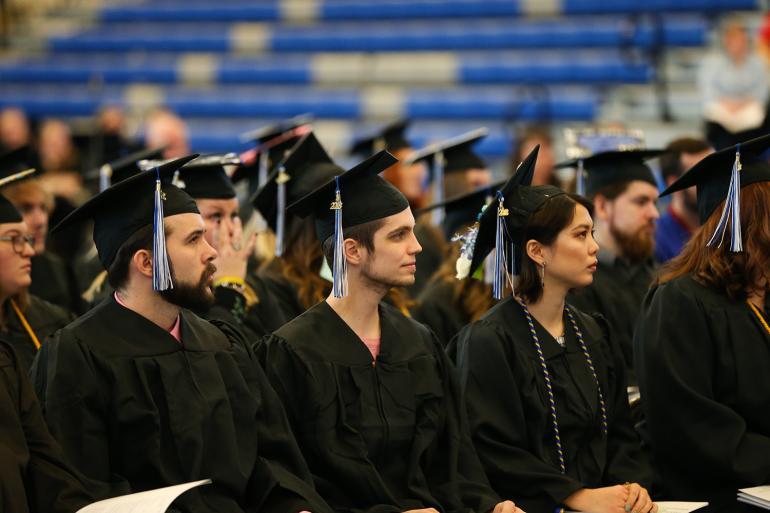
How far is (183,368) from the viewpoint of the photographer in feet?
11.5

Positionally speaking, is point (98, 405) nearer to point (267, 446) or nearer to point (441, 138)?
point (267, 446)

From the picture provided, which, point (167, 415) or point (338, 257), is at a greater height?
point (338, 257)

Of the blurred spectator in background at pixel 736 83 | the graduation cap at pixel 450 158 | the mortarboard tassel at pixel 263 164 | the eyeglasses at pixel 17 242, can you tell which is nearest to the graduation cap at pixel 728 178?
the eyeglasses at pixel 17 242

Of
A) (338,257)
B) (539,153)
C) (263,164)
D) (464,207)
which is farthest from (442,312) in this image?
(539,153)

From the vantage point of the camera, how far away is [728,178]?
4.18 metres

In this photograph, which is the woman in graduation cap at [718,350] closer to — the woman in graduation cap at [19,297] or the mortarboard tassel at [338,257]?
the mortarboard tassel at [338,257]

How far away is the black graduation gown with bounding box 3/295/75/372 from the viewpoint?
466 centimetres

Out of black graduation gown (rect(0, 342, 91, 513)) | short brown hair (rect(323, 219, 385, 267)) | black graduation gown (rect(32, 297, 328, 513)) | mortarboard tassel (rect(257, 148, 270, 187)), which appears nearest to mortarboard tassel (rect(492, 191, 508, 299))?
short brown hair (rect(323, 219, 385, 267))

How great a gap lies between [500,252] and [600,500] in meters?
0.90

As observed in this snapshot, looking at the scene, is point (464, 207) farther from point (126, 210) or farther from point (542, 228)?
point (126, 210)

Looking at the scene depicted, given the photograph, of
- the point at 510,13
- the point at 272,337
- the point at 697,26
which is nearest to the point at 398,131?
the point at 272,337

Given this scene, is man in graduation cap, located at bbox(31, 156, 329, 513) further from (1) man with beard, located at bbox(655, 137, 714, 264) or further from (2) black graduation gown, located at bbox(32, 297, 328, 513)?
(1) man with beard, located at bbox(655, 137, 714, 264)

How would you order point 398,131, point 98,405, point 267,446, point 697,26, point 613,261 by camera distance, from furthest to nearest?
point 697,26 < point 398,131 < point 613,261 < point 267,446 < point 98,405

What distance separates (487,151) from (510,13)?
9.05 feet
